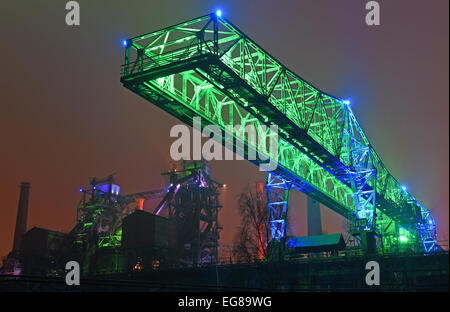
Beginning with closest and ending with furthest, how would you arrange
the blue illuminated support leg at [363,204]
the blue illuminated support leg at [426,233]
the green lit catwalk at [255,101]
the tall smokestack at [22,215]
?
the green lit catwalk at [255,101] → the blue illuminated support leg at [363,204] → the blue illuminated support leg at [426,233] → the tall smokestack at [22,215]

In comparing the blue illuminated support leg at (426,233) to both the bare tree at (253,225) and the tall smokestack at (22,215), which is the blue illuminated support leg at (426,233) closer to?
the bare tree at (253,225)

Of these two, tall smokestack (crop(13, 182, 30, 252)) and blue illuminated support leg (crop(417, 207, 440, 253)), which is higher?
tall smokestack (crop(13, 182, 30, 252))

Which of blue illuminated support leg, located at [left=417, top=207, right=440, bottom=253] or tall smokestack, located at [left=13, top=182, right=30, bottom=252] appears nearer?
blue illuminated support leg, located at [left=417, top=207, right=440, bottom=253]

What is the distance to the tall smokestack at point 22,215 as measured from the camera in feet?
252

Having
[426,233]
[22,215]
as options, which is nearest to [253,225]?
[426,233]

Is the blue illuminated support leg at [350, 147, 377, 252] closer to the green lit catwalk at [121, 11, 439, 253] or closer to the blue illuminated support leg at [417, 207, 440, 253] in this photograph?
the green lit catwalk at [121, 11, 439, 253]

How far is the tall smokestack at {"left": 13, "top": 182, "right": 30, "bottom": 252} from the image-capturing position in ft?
252

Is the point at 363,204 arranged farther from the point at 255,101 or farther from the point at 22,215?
the point at 22,215

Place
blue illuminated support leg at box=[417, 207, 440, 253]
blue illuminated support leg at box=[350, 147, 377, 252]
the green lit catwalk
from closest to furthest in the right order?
the green lit catwalk, blue illuminated support leg at box=[350, 147, 377, 252], blue illuminated support leg at box=[417, 207, 440, 253]

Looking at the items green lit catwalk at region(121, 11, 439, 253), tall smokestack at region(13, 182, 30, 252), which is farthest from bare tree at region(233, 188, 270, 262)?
tall smokestack at region(13, 182, 30, 252)

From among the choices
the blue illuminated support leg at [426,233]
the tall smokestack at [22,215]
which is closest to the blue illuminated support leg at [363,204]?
the blue illuminated support leg at [426,233]
